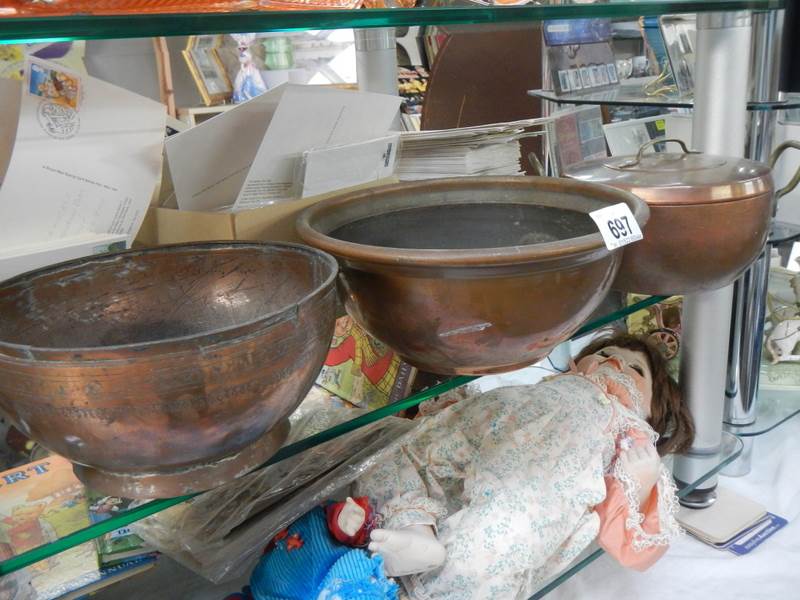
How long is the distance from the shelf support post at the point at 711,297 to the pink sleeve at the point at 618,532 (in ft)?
0.82

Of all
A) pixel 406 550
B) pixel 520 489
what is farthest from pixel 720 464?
pixel 406 550

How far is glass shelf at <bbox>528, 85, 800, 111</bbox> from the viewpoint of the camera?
3.29 ft

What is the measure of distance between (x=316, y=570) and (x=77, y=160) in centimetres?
42

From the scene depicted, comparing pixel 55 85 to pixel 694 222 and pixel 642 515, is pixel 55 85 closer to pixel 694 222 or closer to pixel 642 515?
pixel 694 222

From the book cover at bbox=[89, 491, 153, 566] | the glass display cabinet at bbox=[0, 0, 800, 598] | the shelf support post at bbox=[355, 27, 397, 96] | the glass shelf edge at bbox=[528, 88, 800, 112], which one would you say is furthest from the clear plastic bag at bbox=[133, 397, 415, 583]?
the glass shelf edge at bbox=[528, 88, 800, 112]

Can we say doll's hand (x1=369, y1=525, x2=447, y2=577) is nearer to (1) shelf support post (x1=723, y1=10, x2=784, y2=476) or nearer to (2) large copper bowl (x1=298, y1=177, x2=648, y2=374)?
(2) large copper bowl (x1=298, y1=177, x2=648, y2=374)

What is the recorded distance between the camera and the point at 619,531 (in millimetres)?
830

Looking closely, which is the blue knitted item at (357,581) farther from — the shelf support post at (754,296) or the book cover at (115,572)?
the shelf support post at (754,296)

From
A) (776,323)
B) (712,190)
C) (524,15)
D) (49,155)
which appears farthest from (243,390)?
(776,323)

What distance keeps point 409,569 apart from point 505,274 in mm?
326

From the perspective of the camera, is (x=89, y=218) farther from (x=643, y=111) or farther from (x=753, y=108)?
(x=643, y=111)

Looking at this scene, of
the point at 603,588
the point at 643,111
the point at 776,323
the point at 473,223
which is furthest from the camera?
the point at 643,111

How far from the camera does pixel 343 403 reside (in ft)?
2.42

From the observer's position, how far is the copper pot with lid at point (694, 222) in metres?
0.75
